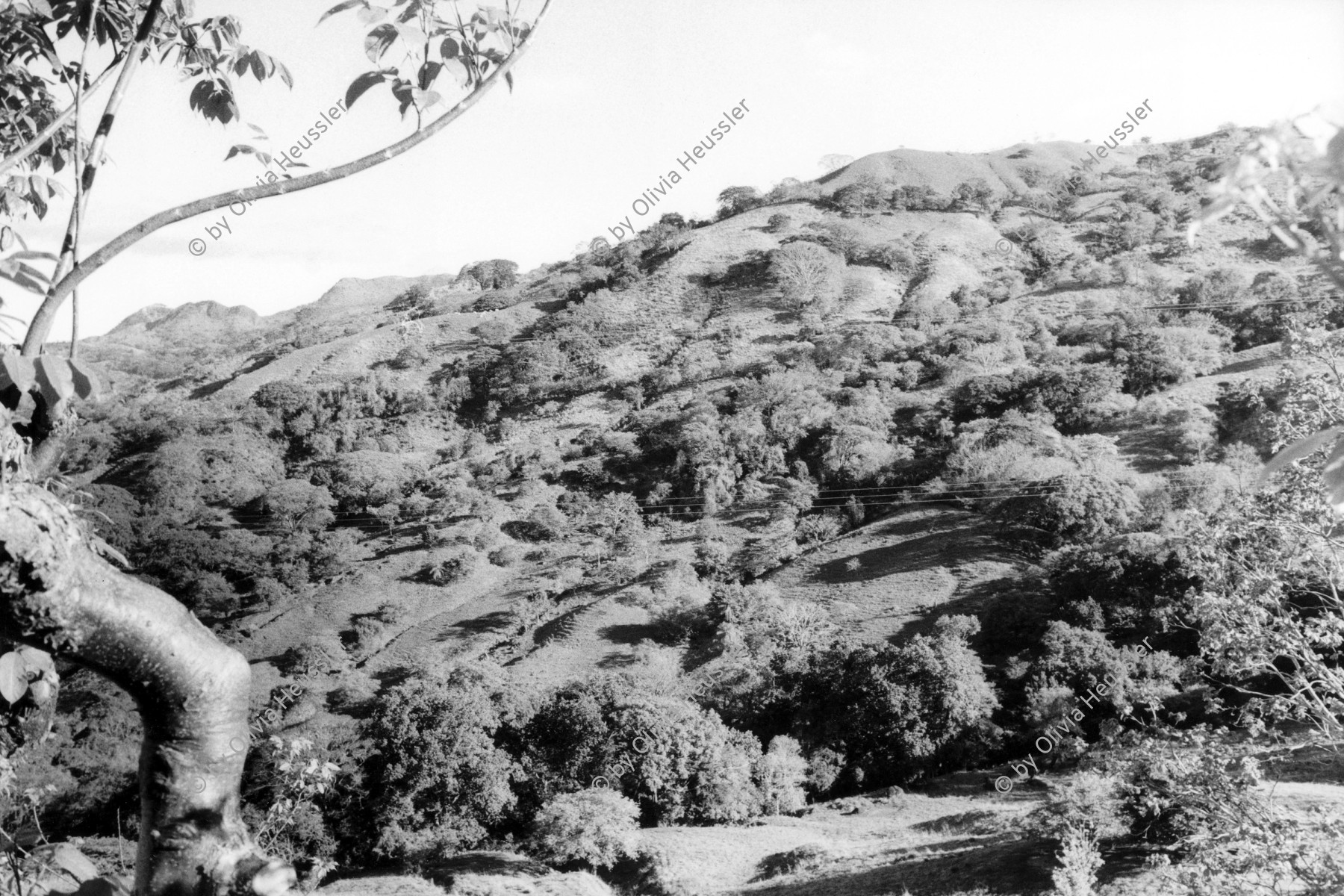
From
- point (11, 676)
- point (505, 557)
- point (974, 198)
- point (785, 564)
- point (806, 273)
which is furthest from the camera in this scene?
point (974, 198)

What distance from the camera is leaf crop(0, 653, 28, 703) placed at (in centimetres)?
149

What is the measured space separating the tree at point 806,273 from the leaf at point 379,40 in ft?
132

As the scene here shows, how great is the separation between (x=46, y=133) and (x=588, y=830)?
13.7 m

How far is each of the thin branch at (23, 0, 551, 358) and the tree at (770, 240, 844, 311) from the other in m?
39.9

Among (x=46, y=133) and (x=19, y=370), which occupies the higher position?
(x=46, y=133)

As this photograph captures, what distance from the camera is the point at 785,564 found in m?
24.1

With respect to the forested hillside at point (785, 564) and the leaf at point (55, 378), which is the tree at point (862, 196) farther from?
the leaf at point (55, 378)

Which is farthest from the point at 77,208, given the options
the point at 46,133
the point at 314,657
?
the point at 314,657

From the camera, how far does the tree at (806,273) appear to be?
41.4 meters

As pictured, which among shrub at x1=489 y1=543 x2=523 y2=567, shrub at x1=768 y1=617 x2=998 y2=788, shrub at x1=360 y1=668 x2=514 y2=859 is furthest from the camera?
shrub at x1=489 y1=543 x2=523 y2=567

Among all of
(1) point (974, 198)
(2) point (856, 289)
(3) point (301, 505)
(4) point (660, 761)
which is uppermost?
(1) point (974, 198)

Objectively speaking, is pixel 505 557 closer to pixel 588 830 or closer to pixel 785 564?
pixel 785 564

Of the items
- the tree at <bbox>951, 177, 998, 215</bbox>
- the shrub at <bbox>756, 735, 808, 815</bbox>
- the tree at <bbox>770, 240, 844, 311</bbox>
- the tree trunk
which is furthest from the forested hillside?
the tree at <bbox>951, 177, 998, 215</bbox>

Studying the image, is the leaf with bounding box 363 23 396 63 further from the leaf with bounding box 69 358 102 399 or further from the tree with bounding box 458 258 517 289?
the tree with bounding box 458 258 517 289
